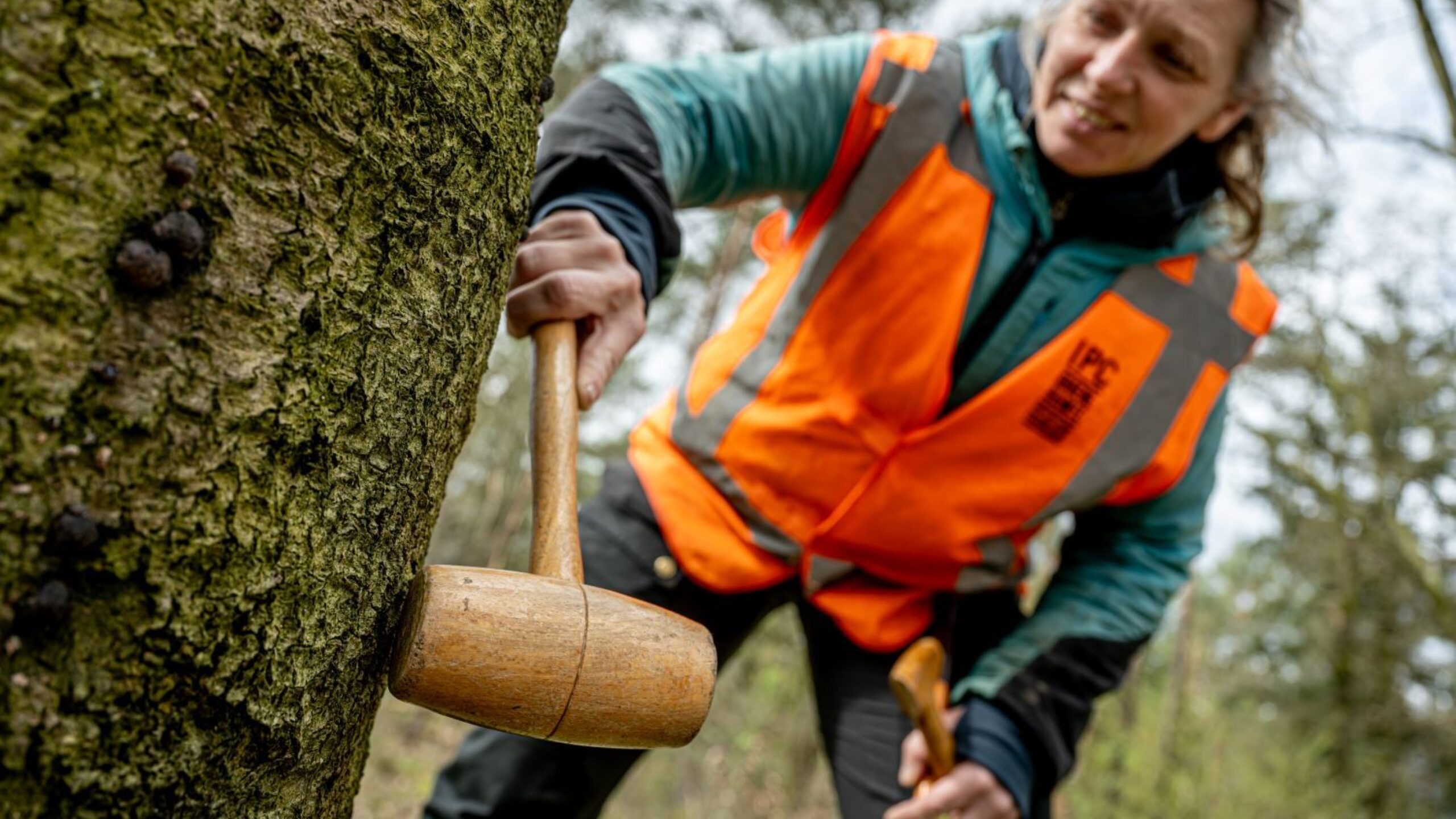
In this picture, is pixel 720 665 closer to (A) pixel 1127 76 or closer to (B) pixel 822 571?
(B) pixel 822 571

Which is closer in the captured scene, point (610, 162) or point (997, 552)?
point (610, 162)

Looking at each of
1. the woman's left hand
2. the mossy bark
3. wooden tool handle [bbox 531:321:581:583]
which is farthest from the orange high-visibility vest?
the mossy bark

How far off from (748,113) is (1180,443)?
1.50 metres

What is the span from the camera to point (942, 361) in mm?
2490

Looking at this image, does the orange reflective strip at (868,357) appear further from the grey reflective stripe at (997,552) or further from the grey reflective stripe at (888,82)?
the grey reflective stripe at (997,552)

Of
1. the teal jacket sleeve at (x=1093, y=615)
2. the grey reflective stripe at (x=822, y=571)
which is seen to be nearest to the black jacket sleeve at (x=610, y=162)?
the grey reflective stripe at (x=822, y=571)

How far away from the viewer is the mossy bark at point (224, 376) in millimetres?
760

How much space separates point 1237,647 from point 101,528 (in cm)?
2008

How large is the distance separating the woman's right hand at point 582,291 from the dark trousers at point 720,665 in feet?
2.80

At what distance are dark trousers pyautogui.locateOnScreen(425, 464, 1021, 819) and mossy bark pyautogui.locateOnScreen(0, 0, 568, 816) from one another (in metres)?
1.20

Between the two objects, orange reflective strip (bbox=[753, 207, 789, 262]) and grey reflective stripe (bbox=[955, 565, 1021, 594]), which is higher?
orange reflective strip (bbox=[753, 207, 789, 262])

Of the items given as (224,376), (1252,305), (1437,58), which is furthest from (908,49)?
(1437,58)

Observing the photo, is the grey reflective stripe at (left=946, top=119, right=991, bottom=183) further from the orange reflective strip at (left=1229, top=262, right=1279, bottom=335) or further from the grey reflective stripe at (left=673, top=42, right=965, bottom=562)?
the orange reflective strip at (left=1229, top=262, right=1279, bottom=335)

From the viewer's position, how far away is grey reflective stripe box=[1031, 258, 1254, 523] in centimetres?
265
